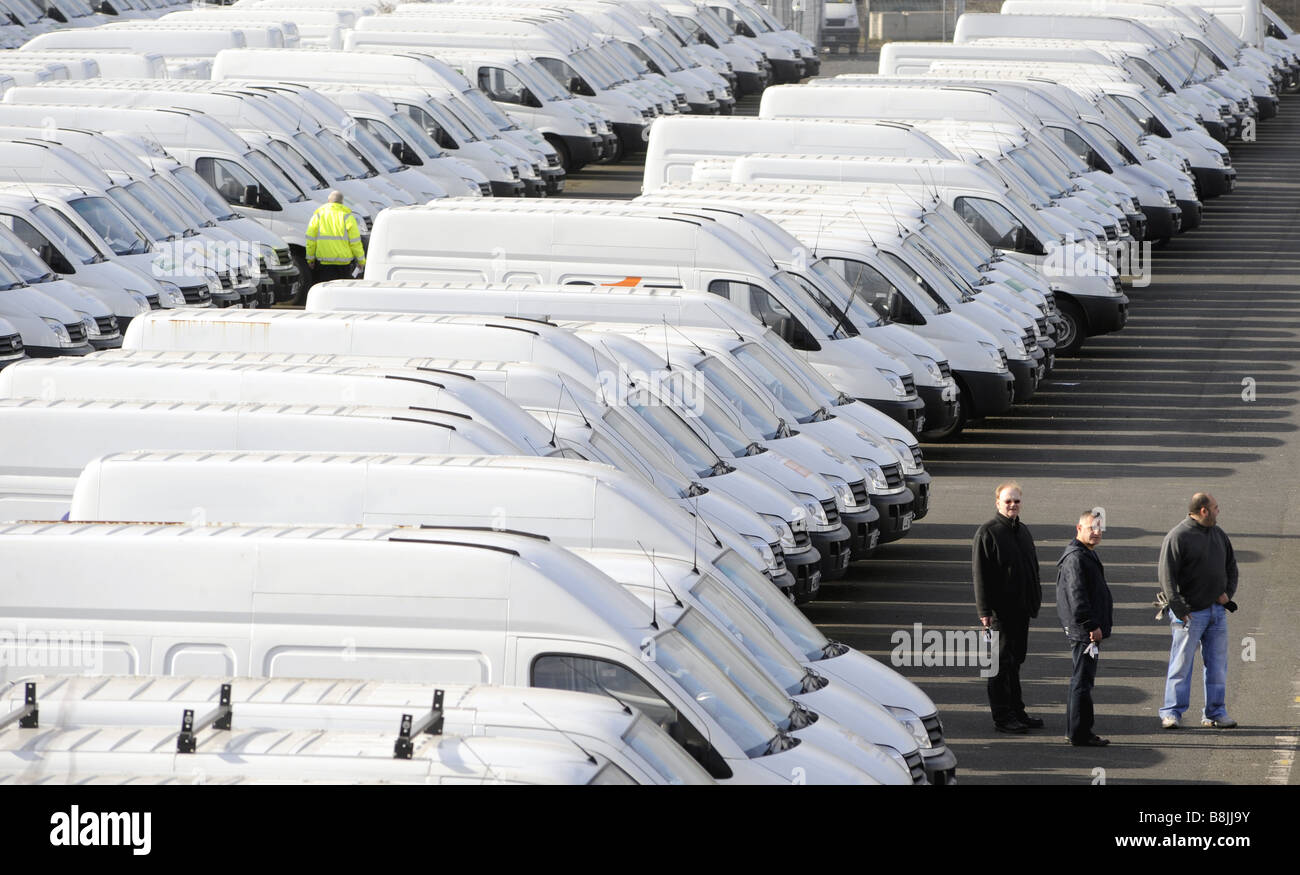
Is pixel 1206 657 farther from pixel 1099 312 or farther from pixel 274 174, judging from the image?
pixel 274 174

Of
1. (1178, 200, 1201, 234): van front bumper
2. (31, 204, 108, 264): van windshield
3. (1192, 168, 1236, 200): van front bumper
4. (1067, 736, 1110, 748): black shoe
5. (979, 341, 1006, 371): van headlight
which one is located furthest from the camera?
(1192, 168, 1236, 200): van front bumper

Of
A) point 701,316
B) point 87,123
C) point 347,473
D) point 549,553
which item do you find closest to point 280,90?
point 87,123

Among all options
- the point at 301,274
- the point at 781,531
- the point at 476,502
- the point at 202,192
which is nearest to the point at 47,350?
the point at 202,192

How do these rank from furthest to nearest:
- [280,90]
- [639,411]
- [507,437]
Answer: [280,90] < [639,411] < [507,437]

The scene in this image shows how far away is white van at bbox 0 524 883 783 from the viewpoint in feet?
30.1

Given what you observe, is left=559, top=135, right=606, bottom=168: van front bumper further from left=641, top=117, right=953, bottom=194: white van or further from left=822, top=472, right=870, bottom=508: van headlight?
left=822, top=472, right=870, bottom=508: van headlight

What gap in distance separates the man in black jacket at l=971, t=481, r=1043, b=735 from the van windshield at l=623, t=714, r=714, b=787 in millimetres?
4975

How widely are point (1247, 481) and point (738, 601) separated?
9682 millimetres

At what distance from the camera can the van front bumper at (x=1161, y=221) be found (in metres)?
30.2

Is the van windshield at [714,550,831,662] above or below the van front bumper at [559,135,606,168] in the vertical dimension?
below

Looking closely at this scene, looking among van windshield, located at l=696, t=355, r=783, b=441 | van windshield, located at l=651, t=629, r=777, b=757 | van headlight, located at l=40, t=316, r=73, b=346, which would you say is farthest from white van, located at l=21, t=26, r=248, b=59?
van windshield, located at l=651, t=629, r=777, b=757

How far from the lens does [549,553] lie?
9.38m
